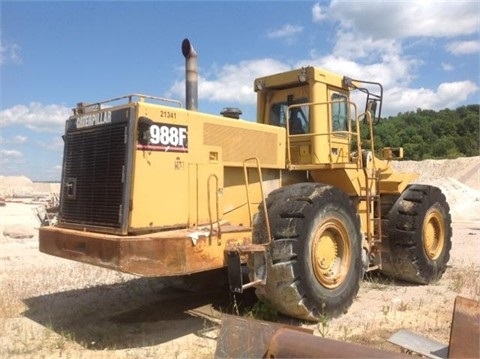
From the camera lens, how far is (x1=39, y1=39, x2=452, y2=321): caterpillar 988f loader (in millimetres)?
5242

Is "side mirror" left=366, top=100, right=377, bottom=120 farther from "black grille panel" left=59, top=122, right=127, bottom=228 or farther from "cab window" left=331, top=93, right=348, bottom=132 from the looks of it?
"black grille panel" left=59, top=122, right=127, bottom=228

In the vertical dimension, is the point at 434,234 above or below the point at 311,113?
below

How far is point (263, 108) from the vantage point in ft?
25.7

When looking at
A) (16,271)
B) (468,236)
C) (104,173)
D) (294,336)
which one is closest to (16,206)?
(16,271)

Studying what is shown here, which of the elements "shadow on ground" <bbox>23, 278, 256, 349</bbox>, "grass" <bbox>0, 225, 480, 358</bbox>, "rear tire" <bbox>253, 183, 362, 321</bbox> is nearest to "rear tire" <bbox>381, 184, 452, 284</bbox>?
"grass" <bbox>0, 225, 480, 358</bbox>

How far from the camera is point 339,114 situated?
7.48m

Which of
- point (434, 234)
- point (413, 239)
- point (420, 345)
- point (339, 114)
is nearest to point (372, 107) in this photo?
point (339, 114)

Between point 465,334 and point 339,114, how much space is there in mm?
4501

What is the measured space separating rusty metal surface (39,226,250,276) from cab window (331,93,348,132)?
271 centimetres

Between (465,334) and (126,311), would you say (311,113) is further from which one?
(465,334)

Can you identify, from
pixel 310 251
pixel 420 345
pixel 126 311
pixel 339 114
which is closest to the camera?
pixel 420 345

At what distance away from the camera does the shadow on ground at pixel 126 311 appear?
5.56 meters

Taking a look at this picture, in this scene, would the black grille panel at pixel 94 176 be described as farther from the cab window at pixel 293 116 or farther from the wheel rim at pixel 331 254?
Result: the cab window at pixel 293 116

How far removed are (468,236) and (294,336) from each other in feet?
43.8
